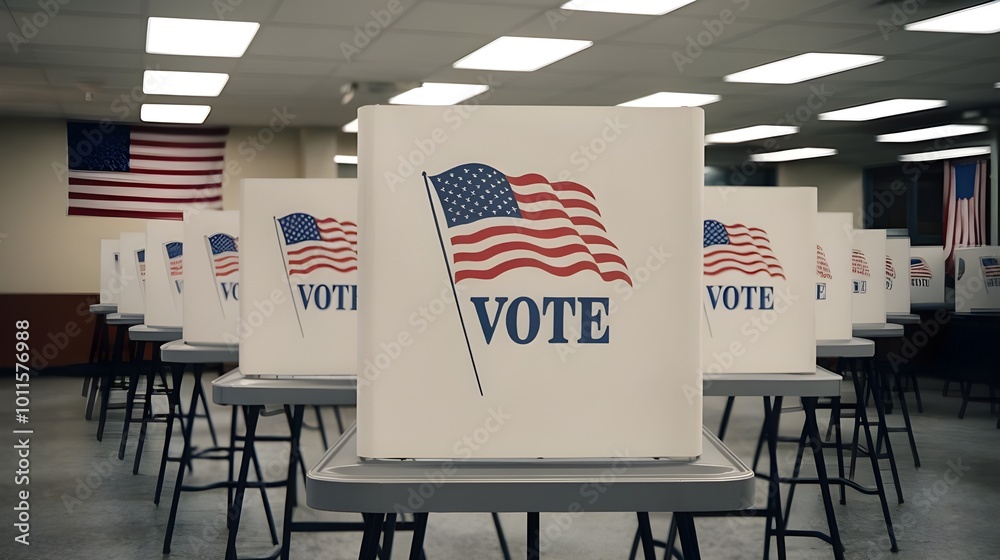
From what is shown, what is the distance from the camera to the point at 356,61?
6695 mm

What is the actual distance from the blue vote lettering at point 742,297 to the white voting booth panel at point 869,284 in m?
2.08

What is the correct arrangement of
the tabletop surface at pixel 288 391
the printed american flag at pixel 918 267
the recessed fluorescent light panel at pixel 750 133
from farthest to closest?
the recessed fluorescent light panel at pixel 750 133 → the printed american flag at pixel 918 267 → the tabletop surface at pixel 288 391

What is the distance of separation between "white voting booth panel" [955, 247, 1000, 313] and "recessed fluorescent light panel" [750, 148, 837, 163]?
3405 mm

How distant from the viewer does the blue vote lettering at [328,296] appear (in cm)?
186

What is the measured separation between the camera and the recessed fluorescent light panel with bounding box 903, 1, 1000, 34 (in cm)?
530

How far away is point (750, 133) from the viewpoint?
10.1 meters

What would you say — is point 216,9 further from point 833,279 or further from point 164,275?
point 833,279

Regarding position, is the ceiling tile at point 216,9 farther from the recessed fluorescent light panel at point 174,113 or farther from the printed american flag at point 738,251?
the printed american flag at point 738,251

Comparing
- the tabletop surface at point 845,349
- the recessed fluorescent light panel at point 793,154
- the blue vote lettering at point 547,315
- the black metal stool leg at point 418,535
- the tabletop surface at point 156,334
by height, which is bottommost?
the black metal stool leg at point 418,535

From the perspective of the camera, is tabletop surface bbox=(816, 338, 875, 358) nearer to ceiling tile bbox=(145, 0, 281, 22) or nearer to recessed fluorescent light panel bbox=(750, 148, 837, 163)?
ceiling tile bbox=(145, 0, 281, 22)

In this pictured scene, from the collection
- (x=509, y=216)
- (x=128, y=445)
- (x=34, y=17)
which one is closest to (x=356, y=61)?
(x=34, y=17)

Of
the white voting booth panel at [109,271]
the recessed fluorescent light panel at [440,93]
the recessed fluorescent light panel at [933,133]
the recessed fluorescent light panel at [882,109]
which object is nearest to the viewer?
the white voting booth panel at [109,271]

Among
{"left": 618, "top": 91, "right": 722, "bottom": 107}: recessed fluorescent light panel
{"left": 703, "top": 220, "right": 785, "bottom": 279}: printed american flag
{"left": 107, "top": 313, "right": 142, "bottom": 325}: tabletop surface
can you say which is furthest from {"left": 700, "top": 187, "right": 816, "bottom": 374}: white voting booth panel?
{"left": 618, "top": 91, "right": 722, "bottom": 107}: recessed fluorescent light panel

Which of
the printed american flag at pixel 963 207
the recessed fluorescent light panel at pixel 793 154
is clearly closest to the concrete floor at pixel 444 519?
the printed american flag at pixel 963 207
